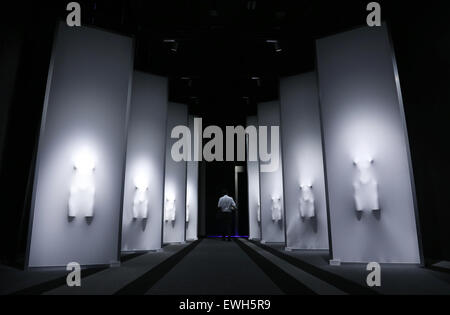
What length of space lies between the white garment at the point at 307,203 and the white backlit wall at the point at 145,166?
3193 mm

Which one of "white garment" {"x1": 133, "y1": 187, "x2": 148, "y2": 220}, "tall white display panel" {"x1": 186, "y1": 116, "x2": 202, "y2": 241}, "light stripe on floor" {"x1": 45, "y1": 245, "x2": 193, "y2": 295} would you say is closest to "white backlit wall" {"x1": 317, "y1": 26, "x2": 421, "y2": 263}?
"light stripe on floor" {"x1": 45, "y1": 245, "x2": 193, "y2": 295}

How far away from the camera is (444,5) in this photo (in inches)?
177

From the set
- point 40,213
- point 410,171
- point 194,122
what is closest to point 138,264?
point 40,213

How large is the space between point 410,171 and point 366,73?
1.71 meters

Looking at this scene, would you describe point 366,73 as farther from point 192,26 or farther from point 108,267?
point 108,267

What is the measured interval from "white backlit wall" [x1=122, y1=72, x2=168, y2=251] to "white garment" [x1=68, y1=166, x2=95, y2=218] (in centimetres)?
198

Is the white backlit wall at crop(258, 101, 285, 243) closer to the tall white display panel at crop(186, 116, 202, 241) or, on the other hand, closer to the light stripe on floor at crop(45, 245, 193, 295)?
the tall white display panel at crop(186, 116, 202, 241)

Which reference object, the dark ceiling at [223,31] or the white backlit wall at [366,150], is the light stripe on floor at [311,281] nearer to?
the white backlit wall at [366,150]

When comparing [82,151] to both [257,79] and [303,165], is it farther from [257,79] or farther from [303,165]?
[257,79]

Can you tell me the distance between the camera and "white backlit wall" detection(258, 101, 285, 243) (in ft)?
28.2

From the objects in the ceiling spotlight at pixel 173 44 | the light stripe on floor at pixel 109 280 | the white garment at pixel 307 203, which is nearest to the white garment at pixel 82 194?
the light stripe on floor at pixel 109 280

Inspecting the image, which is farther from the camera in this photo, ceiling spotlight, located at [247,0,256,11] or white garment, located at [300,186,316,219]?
white garment, located at [300,186,316,219]
